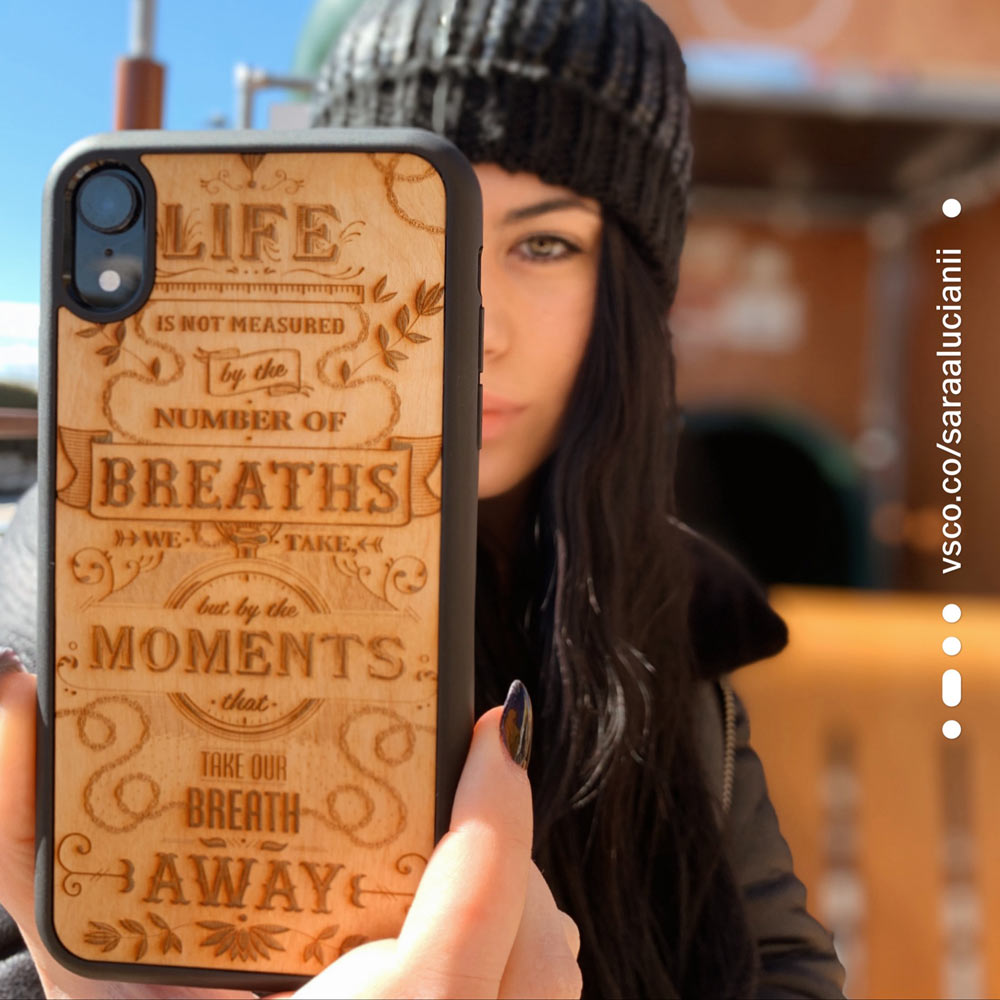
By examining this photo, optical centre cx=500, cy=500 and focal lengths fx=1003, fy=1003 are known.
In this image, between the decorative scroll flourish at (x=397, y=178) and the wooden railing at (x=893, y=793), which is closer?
the decorative scroll flourish at (x=397, y=178)

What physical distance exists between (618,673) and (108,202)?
307mm

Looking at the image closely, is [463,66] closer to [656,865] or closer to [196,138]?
[196,138]

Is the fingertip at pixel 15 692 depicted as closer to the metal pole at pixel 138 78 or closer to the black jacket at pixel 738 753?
the black jacket at pixel 738 753

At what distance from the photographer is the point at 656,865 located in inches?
19.5

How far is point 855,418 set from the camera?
1771mm

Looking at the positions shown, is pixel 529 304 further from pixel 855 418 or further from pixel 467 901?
pixel 855 418

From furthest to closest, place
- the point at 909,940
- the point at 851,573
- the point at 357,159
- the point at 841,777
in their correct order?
the point at 851,573, the point at 841,777, the point at 909,940, the point at 357,159

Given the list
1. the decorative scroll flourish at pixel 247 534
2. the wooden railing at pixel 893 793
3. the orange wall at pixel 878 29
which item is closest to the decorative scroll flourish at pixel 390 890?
the decorative scroll flourish at pixel 247 534

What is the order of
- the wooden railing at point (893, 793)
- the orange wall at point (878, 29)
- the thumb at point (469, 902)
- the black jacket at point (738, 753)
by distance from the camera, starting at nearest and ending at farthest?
the thumb at point (469, 902) → the black jacket at point (738, 753) → the wooden railing at point (893, 793) → the orange wall at point (878, 29)

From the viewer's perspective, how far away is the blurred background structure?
83 cm

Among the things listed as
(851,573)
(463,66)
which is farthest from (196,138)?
(851,573)

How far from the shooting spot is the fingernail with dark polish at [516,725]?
0.30 meters

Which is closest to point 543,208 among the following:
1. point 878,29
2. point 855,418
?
point 878,29

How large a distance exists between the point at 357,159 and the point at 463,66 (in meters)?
0.18
